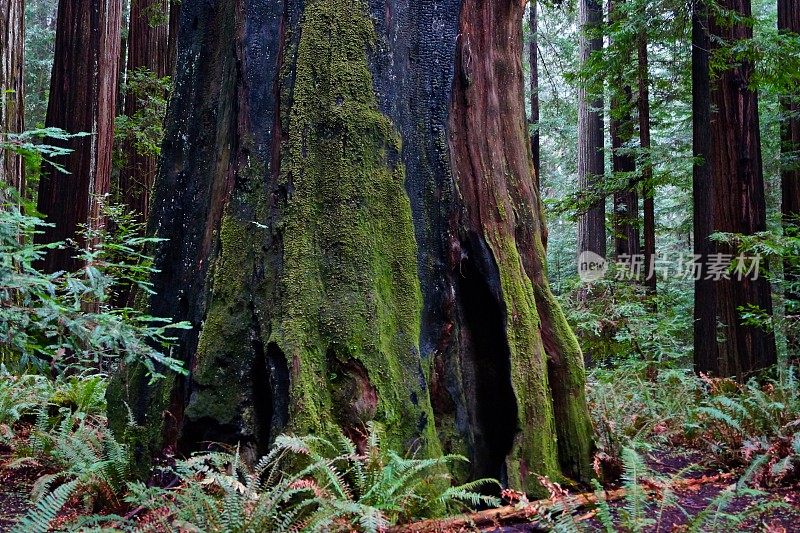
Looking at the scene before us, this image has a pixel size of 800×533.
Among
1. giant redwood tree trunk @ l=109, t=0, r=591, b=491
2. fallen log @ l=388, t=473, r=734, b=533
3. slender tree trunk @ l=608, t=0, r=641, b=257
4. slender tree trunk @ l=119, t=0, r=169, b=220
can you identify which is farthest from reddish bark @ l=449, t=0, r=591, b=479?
slender tree trunk @ l=119, t=0, r=169, b=220

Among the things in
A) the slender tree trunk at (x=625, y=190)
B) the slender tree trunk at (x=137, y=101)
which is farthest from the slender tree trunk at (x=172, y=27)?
the slender tree trunk at (x=625, y=190)

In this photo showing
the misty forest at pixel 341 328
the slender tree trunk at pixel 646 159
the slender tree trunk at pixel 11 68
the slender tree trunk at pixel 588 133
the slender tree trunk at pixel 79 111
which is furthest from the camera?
the slender tree trunk at pixel 588 133

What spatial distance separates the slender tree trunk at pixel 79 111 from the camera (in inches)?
376

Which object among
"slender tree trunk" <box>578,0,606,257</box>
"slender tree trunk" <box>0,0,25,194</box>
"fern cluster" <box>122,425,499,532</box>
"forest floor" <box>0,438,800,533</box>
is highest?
"slender tree trunk" <box>578,0,606,257</box>

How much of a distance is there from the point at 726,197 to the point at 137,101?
1080 cm

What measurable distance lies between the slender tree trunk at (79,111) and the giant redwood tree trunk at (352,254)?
19.5 ft

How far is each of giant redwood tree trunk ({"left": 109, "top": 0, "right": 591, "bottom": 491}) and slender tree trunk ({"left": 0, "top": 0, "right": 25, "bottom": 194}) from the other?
379 cm

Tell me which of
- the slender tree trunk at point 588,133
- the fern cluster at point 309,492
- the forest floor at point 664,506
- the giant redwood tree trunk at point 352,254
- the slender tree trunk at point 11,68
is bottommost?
the forest floor at point 664,506

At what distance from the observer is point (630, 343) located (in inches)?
430

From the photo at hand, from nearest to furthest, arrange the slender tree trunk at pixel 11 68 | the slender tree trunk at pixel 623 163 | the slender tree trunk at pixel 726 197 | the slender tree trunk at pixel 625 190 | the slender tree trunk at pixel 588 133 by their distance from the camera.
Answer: the slender tree trunk at pixel 11 68 → the slender tree trunk at pixel 726 197 → the slender tree trunk at pixel 623 163 → the slender tree trunk at pixel 625 190 → the slender tree trunk at pixel 588 133

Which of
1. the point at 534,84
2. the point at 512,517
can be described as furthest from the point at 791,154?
the point at 512,517

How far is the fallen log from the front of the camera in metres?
3.19

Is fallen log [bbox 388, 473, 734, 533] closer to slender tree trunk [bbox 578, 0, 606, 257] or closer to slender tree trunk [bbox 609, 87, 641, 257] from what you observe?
slender tree trunk [bbox 609, 87, 641, 257]

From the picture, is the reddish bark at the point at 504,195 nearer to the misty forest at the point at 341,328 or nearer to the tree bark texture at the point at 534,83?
the misty forest at the point at 341,328
